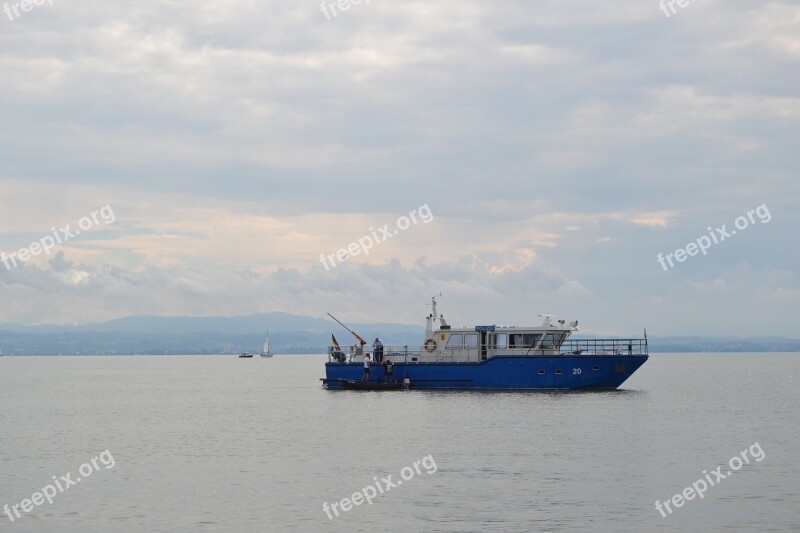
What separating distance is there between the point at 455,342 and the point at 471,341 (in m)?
1.35

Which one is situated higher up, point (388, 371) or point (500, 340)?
point (500, 340)

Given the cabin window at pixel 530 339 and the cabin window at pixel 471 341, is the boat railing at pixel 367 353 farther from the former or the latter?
the cabin window at pixel 530 339

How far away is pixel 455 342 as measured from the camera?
74.2m

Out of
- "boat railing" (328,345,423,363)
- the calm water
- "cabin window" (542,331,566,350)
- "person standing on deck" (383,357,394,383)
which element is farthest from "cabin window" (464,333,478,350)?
"person standing on deck" (383,357,394,383)

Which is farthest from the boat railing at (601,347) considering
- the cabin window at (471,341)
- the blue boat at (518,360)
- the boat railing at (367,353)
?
the boat railing at (367,353)

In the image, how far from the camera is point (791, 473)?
38.8 metres

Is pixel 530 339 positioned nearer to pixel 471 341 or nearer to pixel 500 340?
pixel 500 340

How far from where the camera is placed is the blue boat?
232 ft

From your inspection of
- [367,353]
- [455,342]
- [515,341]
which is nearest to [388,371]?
[367,353]

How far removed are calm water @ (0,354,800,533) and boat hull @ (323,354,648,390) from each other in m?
1.05

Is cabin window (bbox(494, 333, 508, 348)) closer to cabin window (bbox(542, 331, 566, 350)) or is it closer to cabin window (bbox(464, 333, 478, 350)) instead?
cabin window (bbox(464, 333, 478, 350))

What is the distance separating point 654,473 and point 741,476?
316cm

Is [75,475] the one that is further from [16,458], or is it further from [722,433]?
[722,433]

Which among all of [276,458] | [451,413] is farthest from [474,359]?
[276,458]
